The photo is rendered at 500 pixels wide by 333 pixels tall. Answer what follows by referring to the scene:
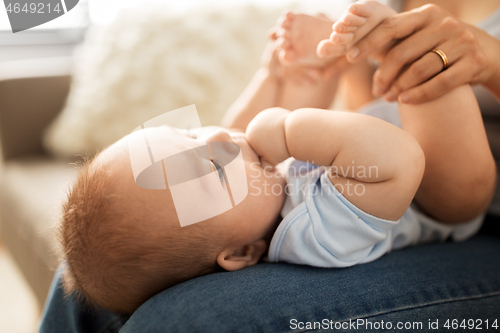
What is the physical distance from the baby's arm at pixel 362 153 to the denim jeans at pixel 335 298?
11 cm

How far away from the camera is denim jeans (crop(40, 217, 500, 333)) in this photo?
39 cm

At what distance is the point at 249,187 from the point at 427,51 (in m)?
0.36

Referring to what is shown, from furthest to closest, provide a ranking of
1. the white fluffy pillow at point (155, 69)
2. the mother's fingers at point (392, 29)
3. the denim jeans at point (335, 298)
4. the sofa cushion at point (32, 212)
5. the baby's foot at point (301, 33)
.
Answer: the white fluffy pillow at point (155, 69) < the sofa cushion at point (32, 212) < the baby's foot at point (301, 33) < the mother's fingers at point (392, 29) < the denim jeans at point (335, 298)

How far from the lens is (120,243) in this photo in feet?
1.48

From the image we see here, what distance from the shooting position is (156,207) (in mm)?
452

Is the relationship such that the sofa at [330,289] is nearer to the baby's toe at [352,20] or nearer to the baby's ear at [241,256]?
the baby's ear at [241,256]

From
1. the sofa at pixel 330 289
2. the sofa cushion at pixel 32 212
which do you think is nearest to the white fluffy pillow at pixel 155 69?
the sofa cushion at pixel 32 212

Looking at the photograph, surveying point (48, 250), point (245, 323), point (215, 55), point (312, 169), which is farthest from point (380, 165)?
point (215, 55)

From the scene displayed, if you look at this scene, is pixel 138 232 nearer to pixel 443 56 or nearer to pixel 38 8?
pixel 443 56

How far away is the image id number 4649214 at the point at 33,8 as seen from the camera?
772mm

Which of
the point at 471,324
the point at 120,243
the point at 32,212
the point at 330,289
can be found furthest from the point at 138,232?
the point at 32,212

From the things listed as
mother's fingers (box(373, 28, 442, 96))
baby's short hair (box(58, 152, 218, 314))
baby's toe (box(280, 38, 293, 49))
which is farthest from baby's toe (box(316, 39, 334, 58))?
baby's short hair (box(58, 152, 218, 314))

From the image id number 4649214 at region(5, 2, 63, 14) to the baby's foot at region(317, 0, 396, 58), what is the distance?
685mm

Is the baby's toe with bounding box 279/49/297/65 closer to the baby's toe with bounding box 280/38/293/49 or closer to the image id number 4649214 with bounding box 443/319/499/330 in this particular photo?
the baby's toe with bounding box 280/38/293/49
